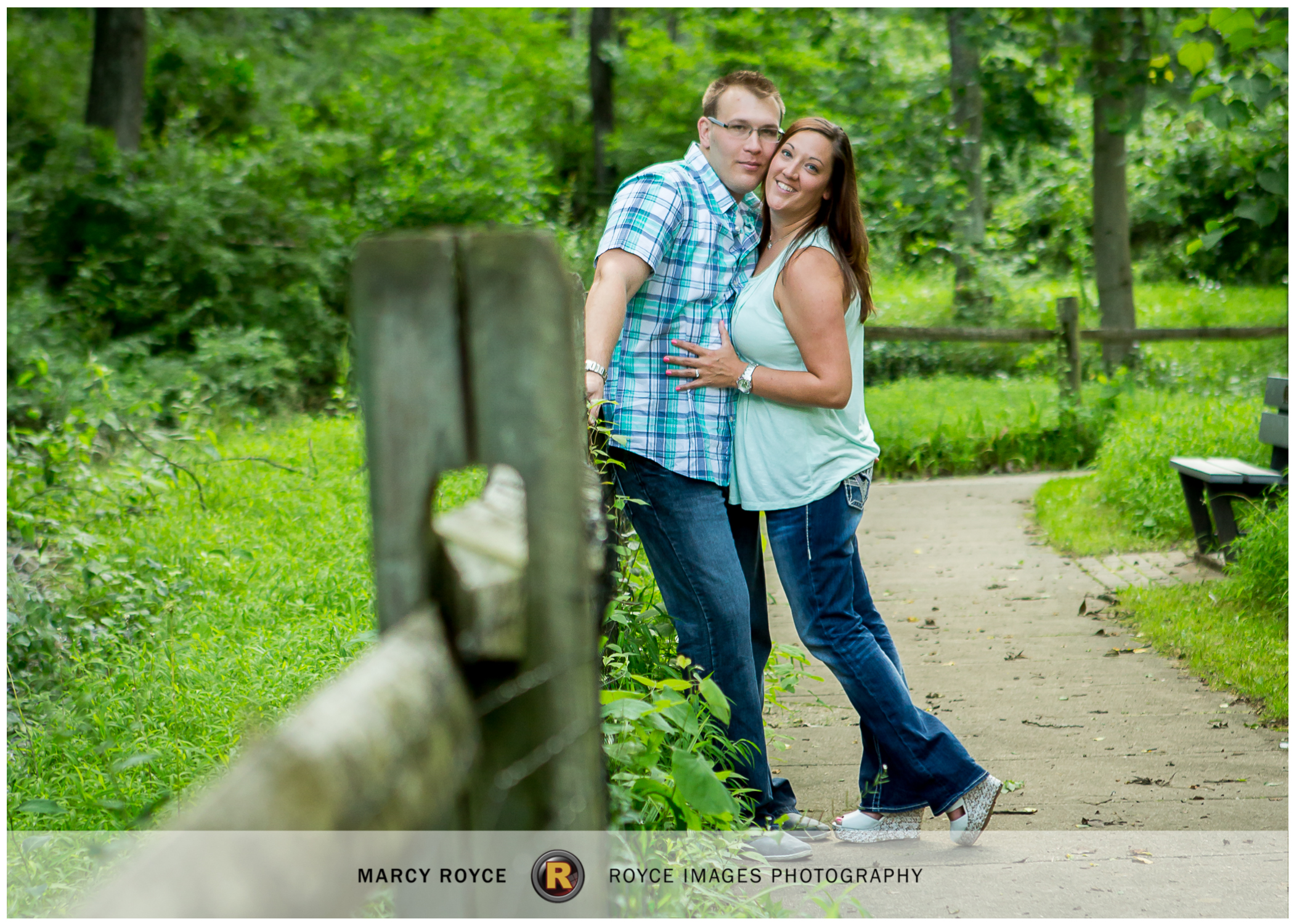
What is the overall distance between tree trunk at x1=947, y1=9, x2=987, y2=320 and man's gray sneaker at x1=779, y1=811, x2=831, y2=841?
8967 mm

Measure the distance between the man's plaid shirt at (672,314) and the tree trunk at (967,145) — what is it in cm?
839

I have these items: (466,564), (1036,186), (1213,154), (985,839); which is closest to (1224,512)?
(985,839)

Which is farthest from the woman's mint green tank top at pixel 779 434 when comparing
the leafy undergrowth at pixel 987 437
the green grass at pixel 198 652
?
the leafy undergrowth at pixel 987 437

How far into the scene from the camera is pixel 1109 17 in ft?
31.4

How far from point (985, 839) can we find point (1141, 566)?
3528mm

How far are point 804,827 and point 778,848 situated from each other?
0.24 metres

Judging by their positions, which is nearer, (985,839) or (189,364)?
(985,839)

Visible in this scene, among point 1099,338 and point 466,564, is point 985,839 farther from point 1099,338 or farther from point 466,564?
point 1099,338

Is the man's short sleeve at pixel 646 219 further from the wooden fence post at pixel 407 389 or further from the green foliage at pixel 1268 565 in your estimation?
the green foliage at pixel 1268 565

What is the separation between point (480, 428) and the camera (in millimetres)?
1116

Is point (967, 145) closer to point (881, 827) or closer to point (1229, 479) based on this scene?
point (1229, 479)

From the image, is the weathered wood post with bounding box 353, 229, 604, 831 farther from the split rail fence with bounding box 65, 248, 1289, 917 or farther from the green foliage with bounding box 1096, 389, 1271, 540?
the green foliage with bounding box 1096, 389, 1271, 540

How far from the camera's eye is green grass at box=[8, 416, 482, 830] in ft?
10.3

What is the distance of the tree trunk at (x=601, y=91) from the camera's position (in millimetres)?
18047
